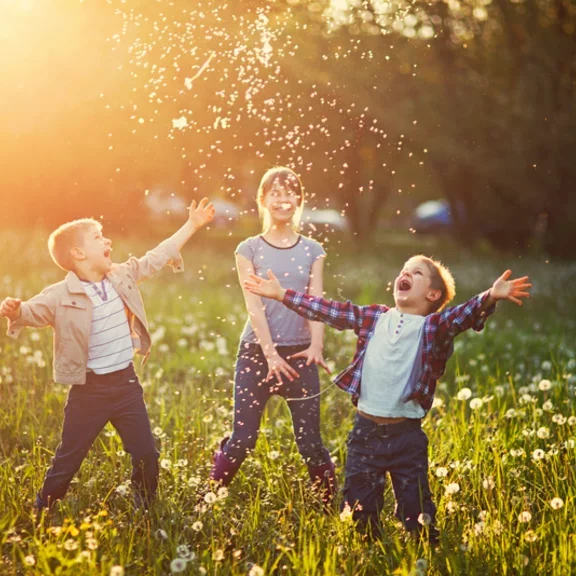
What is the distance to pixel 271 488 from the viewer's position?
4.57 meters

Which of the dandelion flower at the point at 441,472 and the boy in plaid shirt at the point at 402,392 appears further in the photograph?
the dandelion flower at the point at 441,472

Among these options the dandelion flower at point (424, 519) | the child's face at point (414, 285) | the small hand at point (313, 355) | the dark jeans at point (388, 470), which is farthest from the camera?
the small hand at point (313, 355)

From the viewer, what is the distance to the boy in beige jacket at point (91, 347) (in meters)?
4.05

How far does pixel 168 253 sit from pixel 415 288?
1358mm

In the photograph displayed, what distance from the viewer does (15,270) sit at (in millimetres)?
12281

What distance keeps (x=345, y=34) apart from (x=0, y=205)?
10.8m

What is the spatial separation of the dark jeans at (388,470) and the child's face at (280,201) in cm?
124

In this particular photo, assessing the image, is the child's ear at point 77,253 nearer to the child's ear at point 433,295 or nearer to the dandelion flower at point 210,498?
the dandelion flower at point 210,498

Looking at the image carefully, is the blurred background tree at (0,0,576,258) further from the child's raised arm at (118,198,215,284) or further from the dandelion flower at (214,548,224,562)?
the dandelion flower at (214,548,224,562)

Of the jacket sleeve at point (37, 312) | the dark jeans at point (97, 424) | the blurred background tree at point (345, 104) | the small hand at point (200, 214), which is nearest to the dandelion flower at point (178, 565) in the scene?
the dark jeans at point (97, 424)

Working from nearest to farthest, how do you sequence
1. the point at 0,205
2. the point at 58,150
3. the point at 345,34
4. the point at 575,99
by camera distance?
the point at 345,34 < the point at 58,150 < the point at 575,99 < the point at 0,205

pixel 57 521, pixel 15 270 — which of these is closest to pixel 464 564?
pixel 57 521

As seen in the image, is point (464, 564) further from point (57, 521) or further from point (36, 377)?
point (36, 377)

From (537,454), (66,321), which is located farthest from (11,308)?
(537,454)
